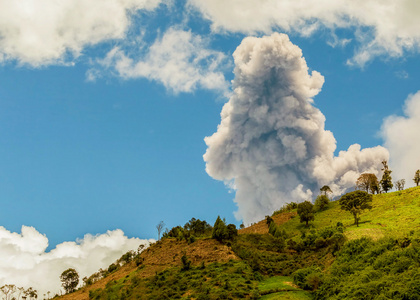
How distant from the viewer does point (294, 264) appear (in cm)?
4694

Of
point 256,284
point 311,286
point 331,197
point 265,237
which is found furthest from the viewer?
point 331,197

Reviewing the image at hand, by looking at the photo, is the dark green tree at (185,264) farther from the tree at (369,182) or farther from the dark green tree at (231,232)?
the tree at (369,182)

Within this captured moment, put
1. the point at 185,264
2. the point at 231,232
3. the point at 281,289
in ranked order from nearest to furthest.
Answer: the point at 281,289 < the point at 185,264 < the point at 231,232

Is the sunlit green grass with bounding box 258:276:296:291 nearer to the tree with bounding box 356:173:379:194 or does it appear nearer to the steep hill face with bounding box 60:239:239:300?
the steep hill face with bounding box 60:239:239:300

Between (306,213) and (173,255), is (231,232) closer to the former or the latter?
(173,255)

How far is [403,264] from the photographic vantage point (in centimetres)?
2673

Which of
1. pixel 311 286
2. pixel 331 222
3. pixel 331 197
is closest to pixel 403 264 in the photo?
pixel 311 286

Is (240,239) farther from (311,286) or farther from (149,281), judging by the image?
(311,286)

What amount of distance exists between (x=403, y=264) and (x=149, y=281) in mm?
39528

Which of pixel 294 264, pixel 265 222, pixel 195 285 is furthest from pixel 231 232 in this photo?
pixel 265 222

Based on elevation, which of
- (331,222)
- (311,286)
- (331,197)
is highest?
(331,197)

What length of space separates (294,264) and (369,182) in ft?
222

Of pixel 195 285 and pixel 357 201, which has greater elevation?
pixel 357 201

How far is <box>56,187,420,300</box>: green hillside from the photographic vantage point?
27.8 m
